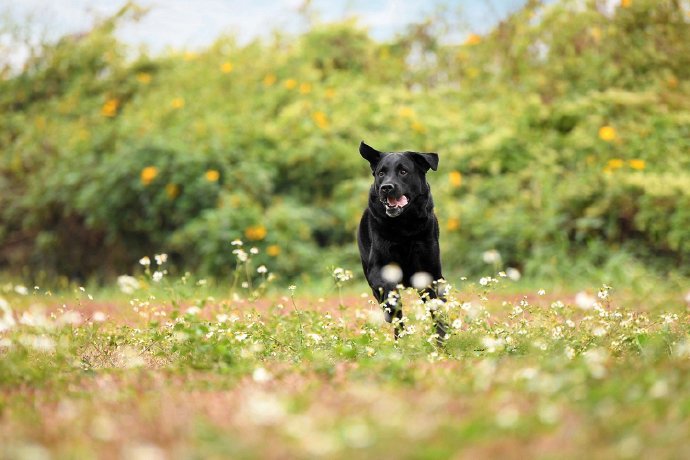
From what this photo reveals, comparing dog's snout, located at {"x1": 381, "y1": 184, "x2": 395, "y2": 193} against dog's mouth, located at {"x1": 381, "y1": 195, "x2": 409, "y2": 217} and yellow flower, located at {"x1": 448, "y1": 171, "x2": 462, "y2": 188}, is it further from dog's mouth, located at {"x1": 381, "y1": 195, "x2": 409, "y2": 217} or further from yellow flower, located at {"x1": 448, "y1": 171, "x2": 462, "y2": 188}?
yellow flower, located at {"x1": 448, "y1": 171, "x2": 462, "y2": 188}

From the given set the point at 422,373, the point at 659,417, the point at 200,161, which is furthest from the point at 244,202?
the point at 659,417

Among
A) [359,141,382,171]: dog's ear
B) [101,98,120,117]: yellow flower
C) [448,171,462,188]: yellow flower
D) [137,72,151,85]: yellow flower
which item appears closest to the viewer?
[359,141,382,171]: dog's ear

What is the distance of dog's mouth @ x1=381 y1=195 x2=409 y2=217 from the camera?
5336 millimetres

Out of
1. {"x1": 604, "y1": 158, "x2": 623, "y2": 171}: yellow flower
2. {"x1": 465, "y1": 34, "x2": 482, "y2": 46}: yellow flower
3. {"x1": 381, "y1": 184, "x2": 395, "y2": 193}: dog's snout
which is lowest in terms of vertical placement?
{"x1": 604, "y1": 158, "x2": 623, "y2": 171}: yellow flower

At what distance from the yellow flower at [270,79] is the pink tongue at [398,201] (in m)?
7.18

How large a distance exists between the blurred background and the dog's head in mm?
3619

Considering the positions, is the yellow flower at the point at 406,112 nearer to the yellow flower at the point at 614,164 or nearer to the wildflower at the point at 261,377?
the yellow flower at the point at 614,164

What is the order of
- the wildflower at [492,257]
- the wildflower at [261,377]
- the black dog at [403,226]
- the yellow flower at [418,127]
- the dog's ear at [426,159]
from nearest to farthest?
1. the wildflower at [261,377]
2. the wildflower at [492,257]
3. the black dog at [403,226]
4. the dog's ear at [426,159]
5. the yellow flower at [418,127]

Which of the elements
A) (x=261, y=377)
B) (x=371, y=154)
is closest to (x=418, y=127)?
(x=371, y=154)

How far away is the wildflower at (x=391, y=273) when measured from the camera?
534 centimetres

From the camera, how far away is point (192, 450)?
2.31 meters

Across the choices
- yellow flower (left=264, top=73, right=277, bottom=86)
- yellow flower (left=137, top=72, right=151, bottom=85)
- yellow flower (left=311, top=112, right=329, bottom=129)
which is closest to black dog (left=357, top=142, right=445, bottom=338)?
yellow flower (left=311, top=112, right=329, bottom=129)

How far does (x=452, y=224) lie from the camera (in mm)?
9492

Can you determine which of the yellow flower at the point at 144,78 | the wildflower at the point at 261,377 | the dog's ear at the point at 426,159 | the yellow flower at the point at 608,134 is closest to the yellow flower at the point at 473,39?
the yellow flower at the point at 608,134
